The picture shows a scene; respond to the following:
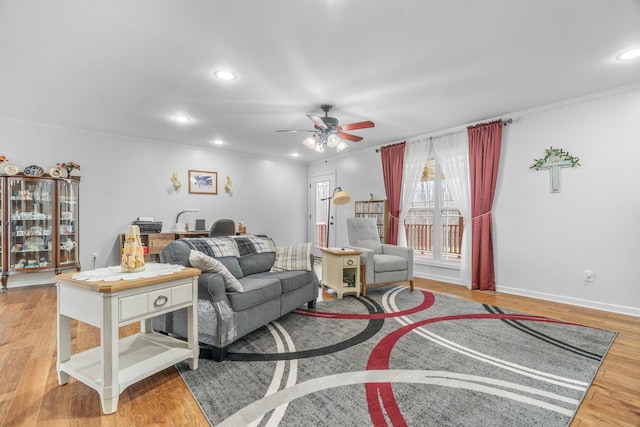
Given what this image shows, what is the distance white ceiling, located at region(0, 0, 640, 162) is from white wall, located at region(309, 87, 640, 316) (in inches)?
12.8

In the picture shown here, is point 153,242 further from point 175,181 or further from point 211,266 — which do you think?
point 211,266

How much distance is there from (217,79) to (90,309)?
237 centimetres

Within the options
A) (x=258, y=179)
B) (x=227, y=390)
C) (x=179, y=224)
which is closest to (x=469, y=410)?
(x=227, y=390)

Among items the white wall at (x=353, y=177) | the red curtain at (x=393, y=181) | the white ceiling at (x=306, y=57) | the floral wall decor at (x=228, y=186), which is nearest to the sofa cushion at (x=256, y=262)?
the white ceiling at (x=306, y=57)

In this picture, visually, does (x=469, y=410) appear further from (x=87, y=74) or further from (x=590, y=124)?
(x=87, y=74)

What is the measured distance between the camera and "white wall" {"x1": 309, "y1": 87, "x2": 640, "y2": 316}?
10.9 feet

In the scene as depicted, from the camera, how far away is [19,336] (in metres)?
2.66

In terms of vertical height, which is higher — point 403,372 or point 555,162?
point 555,162

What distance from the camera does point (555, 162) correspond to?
378 cm

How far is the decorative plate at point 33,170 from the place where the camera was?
13.9 ft

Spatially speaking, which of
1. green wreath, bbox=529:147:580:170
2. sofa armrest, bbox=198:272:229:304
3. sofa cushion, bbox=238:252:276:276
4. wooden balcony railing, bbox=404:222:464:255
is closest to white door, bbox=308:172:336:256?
wooden balcony railing, bbox=404:222:464:255

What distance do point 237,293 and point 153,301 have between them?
72 centimetres

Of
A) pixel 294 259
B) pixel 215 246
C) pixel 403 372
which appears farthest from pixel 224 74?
pixel 403 372

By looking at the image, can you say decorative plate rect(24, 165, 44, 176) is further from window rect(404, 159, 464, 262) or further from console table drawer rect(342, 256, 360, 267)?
window rect(404, 159, 464, 262)
